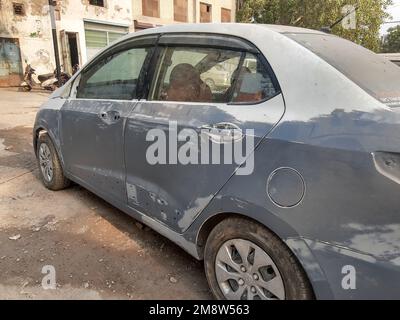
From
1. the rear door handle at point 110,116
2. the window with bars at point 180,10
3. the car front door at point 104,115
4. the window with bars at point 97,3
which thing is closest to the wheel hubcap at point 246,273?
the car front door at point 104,115

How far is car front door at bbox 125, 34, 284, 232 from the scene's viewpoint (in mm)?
1952

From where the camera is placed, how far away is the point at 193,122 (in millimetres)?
2184

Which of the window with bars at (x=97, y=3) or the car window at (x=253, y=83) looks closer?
the car window at (x=253, y=83)

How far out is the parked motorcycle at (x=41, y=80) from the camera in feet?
47.5

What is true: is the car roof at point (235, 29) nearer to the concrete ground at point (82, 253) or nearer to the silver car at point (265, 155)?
the silver car at point (265, 155)

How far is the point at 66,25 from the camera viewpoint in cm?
1666

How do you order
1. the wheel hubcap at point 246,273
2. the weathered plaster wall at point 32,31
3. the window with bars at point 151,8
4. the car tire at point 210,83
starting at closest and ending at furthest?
the wheel hubcap at point 246,273, the car tire at point 210,83, the weathered plaster wall at point 32,31, the window with bars at point 151,8

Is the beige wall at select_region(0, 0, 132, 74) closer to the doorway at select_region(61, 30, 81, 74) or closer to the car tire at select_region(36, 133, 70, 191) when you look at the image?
the doorway at select_region(61, 30, 81, 74)

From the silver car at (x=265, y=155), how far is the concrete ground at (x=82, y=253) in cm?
37

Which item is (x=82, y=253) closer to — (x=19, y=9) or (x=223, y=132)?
(x=223, y=132)

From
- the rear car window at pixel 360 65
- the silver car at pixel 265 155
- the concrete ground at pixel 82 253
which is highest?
the rear car window at pixel 360 65

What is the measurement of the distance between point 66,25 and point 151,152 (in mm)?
16549
